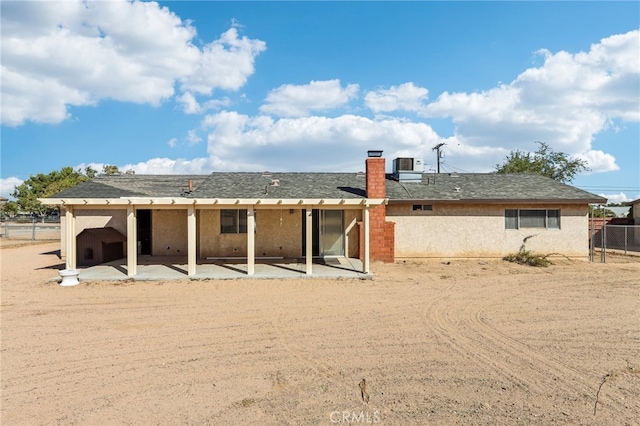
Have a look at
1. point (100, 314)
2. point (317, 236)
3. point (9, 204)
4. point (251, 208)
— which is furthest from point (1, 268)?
point (9, 204)

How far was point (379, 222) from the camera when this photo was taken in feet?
43.6

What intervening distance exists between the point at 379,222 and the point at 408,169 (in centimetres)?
→ 484

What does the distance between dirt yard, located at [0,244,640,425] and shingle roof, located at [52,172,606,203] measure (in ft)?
17.0

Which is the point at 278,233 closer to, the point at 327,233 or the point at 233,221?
the point at 233,221

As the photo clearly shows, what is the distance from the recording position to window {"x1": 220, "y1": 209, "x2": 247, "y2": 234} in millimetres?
13367

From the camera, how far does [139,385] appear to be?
13.7 ft

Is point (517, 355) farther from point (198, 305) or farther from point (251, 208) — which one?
point (251, 208)

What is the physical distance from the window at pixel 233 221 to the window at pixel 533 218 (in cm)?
1051

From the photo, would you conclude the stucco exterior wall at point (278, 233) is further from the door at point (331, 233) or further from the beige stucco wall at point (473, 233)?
the beige stucco wall at point (473, 233)

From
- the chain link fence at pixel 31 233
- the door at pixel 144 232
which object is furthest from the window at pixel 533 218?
the chain link fence at pixel 31 233

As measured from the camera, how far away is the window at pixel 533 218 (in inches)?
555

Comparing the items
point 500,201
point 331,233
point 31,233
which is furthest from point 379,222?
point 31,233

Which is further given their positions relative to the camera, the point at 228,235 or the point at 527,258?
the point at 228,235

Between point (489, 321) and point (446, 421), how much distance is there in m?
3.63
